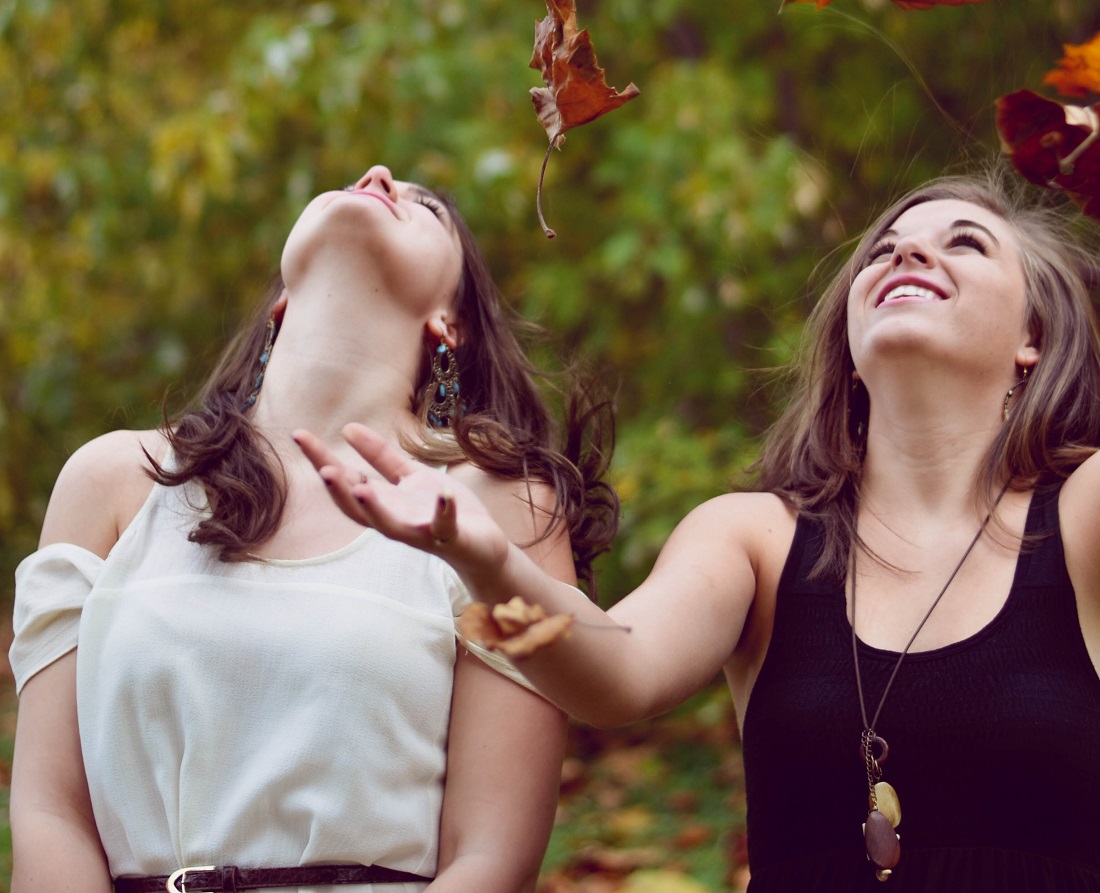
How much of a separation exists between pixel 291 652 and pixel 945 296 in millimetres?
1133

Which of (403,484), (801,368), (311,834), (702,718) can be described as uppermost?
(403,484)

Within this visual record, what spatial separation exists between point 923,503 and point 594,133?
9.37 feet

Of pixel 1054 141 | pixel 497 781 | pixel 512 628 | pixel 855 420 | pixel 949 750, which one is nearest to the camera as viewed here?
pixel 512 628

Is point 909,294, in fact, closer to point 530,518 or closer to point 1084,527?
point 1084,527

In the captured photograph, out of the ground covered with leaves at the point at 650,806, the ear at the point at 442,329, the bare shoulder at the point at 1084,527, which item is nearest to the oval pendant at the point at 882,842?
the bare shoulder at the point at 1084,527

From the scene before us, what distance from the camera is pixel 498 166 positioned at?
13.6ft

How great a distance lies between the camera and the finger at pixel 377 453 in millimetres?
1497

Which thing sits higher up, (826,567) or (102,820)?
(826,567)

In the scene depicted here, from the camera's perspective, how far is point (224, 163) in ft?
14.0

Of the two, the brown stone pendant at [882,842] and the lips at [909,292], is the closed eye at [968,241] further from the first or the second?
the brown stone pendant at [882,842]

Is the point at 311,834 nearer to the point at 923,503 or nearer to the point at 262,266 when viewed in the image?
the point at 923,503

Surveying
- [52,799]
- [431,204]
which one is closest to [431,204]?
[431,204]

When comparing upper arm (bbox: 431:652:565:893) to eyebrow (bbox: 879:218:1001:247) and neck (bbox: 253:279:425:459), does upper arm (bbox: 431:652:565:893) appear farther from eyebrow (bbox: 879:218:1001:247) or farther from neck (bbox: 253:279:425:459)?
eyebrow (bbox: 879:218:1001:247)

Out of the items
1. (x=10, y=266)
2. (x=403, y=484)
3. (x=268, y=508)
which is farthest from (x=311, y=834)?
(x=10, y=266)
